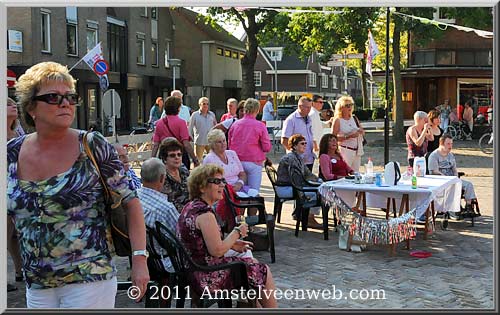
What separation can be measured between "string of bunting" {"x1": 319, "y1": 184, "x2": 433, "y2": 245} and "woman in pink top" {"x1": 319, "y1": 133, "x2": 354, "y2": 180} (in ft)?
4.11

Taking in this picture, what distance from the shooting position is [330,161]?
8.48m

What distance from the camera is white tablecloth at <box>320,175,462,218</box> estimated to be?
707 cm

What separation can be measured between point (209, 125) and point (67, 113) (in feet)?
27.1

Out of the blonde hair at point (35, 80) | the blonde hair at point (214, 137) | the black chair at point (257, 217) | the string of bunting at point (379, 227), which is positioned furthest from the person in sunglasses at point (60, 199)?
the blonde hair at point (214, 137)

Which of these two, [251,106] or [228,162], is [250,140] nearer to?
[251,106]

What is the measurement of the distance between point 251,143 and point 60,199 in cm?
552

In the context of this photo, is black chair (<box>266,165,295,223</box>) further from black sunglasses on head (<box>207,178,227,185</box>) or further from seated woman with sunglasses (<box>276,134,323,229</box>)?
black sunglasses on head (<box>207,178,227,185</box>)

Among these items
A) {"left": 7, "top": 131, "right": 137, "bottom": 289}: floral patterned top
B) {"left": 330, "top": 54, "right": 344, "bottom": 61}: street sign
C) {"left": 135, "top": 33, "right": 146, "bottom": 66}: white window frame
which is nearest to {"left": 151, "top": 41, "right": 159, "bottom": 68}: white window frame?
{"left": 135, "top": 33, "right": 146, "bottom": 66}: white window frame

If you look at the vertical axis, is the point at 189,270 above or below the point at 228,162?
below

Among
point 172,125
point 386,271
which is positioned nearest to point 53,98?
point 386,271

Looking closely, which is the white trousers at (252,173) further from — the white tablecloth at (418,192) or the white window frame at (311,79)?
the white window frame at (311,79)

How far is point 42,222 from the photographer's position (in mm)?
2898

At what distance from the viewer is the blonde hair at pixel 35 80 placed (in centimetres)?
293

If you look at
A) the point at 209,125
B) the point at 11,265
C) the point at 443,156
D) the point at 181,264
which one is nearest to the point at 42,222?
the point at 181,264
